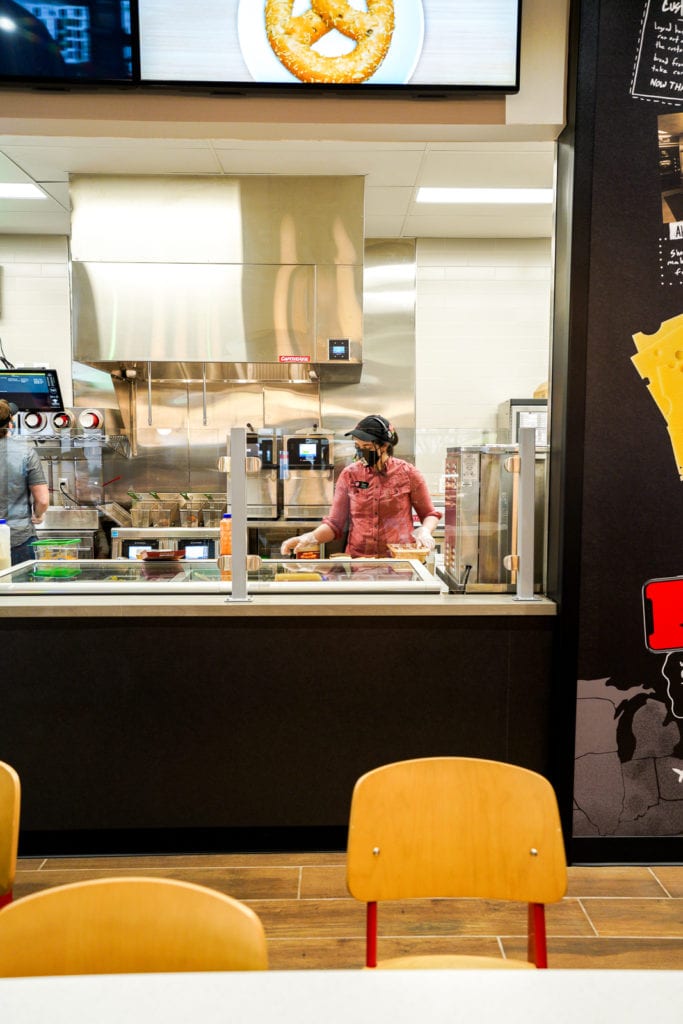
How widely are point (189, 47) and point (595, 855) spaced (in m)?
3.06

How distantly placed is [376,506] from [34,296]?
3.62 metres

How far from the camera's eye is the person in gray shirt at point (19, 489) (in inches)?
155

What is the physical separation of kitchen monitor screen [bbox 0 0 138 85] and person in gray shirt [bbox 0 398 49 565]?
72.4 inches

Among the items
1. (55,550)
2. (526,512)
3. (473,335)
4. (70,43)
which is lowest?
(55,550)

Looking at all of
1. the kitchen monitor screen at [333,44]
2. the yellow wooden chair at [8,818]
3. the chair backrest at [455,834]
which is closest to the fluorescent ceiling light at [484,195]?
the kitchen monitor screen at [333,44]

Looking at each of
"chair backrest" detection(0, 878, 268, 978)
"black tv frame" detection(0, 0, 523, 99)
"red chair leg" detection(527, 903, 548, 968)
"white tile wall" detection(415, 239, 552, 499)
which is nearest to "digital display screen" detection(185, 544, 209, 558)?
"white tile wall" detection(415, 239, 552, 499)

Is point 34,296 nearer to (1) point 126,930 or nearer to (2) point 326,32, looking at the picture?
(2) point 326,32

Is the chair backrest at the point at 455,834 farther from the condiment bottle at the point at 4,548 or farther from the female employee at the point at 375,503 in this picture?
the female employee at the point at 375,503

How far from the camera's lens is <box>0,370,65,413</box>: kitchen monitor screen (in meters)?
4.79

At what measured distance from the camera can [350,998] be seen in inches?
40.1

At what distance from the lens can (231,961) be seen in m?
1.08

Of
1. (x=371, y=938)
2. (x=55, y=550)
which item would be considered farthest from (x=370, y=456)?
(x=371, y=938)

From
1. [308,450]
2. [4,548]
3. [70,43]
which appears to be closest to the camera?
[70,43]

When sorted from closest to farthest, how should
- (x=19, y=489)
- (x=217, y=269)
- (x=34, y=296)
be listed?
(x=19, y=489) → (x=217, y=269) → (x=34, y=296)
